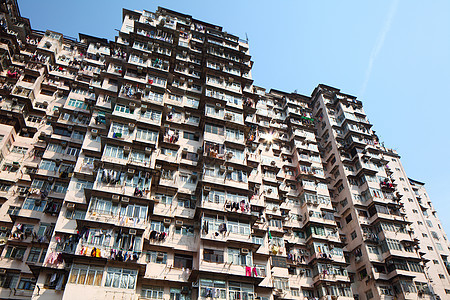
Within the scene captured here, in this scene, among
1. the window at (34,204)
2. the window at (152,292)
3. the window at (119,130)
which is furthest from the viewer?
the window at (119,130)

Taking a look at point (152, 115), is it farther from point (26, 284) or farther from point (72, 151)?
point (26, 284)

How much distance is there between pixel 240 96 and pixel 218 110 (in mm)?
4437

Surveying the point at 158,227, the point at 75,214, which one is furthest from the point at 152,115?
the point at 75,214

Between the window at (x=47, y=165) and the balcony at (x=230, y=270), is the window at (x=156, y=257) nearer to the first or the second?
the balcony at (x=230, y=270)

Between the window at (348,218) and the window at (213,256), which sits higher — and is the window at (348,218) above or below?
above

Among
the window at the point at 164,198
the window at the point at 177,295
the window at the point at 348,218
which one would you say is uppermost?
the window at the point at 348,218

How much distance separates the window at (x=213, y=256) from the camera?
2530 centimetres

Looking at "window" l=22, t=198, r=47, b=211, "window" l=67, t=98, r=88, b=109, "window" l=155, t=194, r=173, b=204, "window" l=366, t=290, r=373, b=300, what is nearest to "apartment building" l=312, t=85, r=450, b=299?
"window" l=366, t=290, r=373, b=300

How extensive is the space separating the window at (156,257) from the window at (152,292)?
1934 mm

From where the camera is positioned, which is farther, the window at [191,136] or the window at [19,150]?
the window at [191,136]

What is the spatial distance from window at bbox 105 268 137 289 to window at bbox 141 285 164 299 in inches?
72.6

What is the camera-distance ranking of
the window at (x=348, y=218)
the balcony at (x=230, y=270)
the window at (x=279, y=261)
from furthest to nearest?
the window at (x=348, y=218) < the window at (x=279, y=261) < the balcony at (x=230, y=270)

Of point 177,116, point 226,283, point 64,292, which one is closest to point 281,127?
point 177,116

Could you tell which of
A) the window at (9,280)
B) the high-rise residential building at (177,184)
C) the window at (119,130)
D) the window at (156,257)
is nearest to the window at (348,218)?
the high-rise residential building at (177,184)
